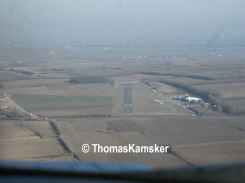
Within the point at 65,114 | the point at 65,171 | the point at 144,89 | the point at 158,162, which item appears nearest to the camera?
the point at 65,171

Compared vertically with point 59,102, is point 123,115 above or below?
below

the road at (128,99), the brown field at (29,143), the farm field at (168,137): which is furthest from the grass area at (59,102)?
the brown field at (29,143)

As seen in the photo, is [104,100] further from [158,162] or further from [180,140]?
[158,162]

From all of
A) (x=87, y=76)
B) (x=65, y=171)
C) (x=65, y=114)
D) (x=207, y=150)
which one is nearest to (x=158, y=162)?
(x=207, y=150)

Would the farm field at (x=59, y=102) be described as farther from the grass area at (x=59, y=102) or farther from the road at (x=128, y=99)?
the road at (x=128, y=99)

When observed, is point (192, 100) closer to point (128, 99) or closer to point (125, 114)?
point (128, 99)

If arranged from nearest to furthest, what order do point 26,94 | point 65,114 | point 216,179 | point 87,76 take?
point 216,179 → point 65,114 → point 26,94 → point 87,76

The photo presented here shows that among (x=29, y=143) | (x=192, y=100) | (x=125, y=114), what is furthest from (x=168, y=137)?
(x=192, y=100)
